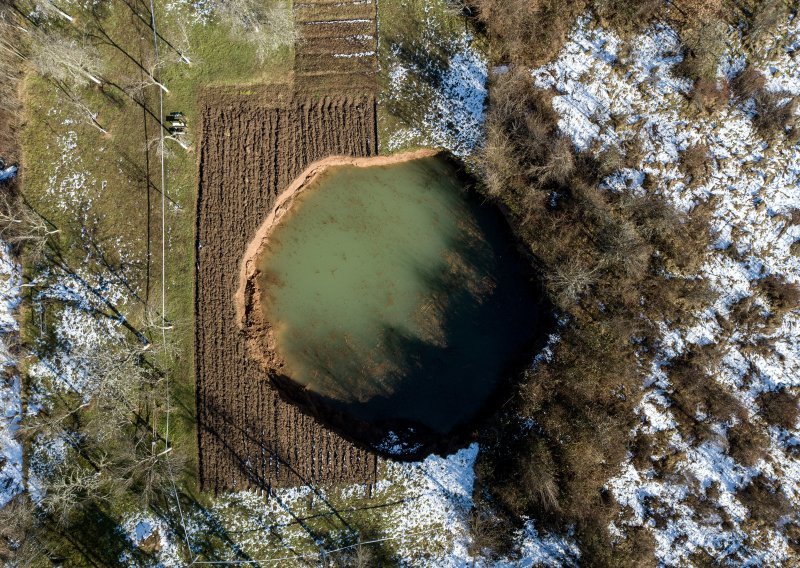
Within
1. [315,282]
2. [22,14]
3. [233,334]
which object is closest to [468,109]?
[315,282]

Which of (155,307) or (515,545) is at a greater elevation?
(155,307)

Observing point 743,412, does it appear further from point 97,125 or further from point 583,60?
point 97,125

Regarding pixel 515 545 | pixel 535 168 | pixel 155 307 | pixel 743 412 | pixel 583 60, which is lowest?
pixel 515 545

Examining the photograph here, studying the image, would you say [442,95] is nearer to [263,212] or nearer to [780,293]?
[263,212]

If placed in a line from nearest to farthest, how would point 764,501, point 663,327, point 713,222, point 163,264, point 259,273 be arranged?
1. point 764,501
2. point 663,327
3. point 713,222
4. point 163,264
5. point 259,273

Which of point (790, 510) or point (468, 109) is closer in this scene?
point (790, 510)

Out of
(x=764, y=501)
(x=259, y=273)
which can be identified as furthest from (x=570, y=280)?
(x=259, y=273)

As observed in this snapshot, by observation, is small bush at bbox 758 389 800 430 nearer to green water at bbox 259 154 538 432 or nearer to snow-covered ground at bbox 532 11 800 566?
snow-covered ground at bbox 532 11 800 566
